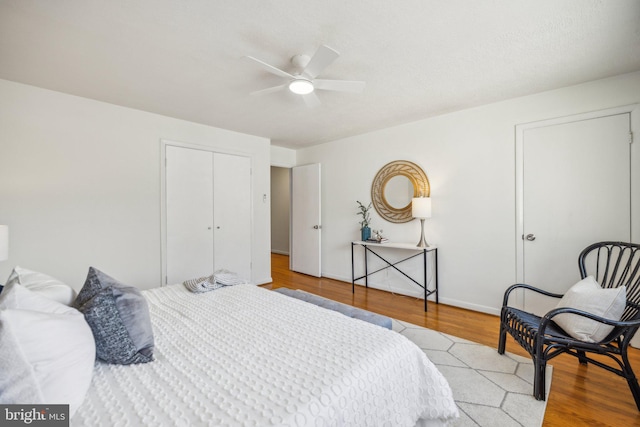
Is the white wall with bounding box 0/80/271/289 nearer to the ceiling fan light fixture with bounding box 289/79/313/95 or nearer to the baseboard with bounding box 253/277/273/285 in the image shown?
the baseboard with bounding box 253/277/273/285

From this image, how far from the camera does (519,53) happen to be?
6.76 feet

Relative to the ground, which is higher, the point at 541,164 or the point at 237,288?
the point at 541,164

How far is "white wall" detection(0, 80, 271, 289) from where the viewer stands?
250 centimetres

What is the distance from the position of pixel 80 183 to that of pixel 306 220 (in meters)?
3.18

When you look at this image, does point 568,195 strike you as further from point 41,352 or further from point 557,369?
point 41,352

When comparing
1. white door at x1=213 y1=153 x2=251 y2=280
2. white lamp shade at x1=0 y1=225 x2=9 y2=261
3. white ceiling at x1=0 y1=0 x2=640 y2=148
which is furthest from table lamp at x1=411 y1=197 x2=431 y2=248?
white lamp shade at x1=0 y1=225 x2=9 y2=261

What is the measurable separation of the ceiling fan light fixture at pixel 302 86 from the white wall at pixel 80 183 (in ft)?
7.05

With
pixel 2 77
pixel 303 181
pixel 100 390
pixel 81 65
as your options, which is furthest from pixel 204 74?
pixel 303 181

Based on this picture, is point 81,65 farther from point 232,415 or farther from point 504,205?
point 504,205

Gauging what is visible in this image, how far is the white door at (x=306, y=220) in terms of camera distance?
189 inches

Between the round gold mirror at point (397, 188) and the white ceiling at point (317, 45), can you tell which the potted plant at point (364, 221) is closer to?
the round gold mirror at point (397, 188)

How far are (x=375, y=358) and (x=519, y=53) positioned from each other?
95.7 inches

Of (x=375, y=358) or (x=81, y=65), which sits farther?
(x=81, y=65)

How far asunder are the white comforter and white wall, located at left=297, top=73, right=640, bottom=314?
7.39ft
